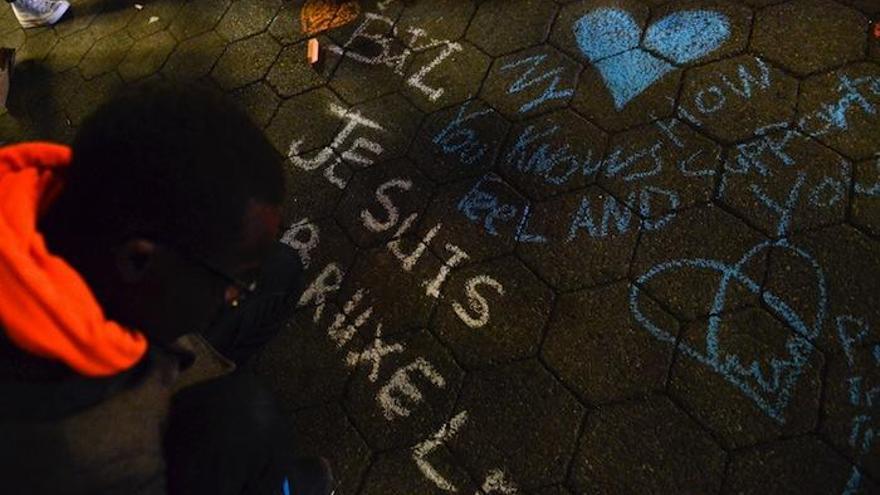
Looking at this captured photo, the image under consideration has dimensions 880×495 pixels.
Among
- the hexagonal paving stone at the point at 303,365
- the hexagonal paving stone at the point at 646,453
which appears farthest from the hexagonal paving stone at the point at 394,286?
the hexagonal paving stone at the point at 646,453

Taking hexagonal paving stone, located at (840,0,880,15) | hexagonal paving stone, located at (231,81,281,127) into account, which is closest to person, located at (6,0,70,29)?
hexagonal paving stone, located at (231,81,281,127)

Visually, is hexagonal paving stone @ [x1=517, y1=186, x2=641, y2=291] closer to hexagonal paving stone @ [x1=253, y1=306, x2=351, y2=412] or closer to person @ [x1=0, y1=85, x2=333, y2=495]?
hexagonal paving stone @ [x1=253, y1=306, x2=351, y2=412]

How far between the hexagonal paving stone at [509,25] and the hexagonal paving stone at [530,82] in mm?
82

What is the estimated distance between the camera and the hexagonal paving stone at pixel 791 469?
186 cm

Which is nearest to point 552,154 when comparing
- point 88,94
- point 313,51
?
point 313,51

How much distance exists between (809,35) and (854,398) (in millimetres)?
1638

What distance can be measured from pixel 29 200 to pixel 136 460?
23.8 inches

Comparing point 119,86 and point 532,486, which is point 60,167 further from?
point 119,86

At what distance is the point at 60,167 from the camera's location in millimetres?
1446

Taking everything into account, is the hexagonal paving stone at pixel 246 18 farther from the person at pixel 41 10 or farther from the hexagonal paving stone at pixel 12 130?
the person at pixel 41 10

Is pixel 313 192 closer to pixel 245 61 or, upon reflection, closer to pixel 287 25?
pixel 245 61

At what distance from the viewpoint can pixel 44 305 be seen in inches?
47.2

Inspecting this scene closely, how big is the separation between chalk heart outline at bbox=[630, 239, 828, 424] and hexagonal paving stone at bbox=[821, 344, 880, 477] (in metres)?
0.09

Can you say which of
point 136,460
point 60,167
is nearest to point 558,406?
point 136,460
